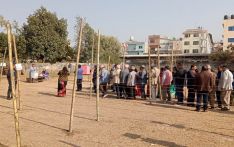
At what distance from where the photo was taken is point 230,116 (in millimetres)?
11852

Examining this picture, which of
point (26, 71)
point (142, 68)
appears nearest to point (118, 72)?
point (142, 68)

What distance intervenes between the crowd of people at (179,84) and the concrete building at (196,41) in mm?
78238

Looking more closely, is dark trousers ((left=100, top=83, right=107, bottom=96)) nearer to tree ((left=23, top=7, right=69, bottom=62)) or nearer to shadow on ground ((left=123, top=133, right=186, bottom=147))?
shadow on ground ((left=123, top=133, right=186, bottom=147))

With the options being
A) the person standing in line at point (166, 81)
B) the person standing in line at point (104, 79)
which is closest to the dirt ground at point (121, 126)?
the person standing in line at point (166, 81)

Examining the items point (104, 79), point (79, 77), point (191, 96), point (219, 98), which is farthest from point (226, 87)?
point (79, 77)

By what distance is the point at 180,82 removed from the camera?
14992 millimetres

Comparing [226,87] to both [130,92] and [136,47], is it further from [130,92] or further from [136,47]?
[136,47]

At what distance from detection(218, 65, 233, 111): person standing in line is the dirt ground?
519mm

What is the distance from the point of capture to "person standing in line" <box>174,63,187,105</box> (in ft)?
48.7

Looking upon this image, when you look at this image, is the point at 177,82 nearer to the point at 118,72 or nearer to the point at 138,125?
the point at 118,72

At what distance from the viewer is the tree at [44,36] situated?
42.3 metres

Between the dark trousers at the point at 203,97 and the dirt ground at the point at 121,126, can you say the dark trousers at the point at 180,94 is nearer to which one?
the dirt ground at the point at 121,126

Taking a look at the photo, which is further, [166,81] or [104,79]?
[104,79]

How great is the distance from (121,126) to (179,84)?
19.0 feet
